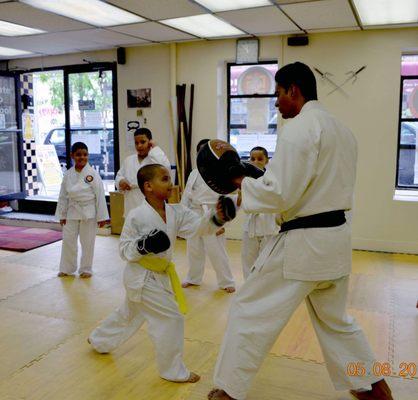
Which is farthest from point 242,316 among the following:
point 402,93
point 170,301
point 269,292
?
point 402,93

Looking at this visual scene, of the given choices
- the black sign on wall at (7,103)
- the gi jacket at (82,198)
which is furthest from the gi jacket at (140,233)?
the black sign on wall at (7,103)

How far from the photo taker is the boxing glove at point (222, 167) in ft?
7.04

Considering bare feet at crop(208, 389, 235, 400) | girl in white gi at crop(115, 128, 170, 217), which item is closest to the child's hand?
girl in white gi at crop(115, 128, 170, 217)

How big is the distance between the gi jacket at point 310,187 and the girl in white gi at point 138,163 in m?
2.49

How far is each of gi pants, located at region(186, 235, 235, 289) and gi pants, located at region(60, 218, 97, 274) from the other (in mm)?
1005

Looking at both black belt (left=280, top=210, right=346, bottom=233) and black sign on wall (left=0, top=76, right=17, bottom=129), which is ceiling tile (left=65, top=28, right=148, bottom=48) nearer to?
black sign on wall (left=0, top=76, right=17, bottom=129)

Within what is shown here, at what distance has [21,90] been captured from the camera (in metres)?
7.77

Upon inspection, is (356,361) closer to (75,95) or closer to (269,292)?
(269,292)

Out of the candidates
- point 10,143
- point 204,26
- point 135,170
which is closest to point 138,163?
point 135,170

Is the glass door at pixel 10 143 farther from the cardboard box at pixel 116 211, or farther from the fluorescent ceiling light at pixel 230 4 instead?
the fluorescent ceiling light at pixel 230 4

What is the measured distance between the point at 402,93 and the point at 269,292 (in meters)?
4.26

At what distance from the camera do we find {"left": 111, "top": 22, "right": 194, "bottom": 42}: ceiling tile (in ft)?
16.8

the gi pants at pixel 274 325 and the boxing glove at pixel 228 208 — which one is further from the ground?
the boxing glove at pixel 228 208

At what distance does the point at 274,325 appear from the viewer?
6.56 ft
